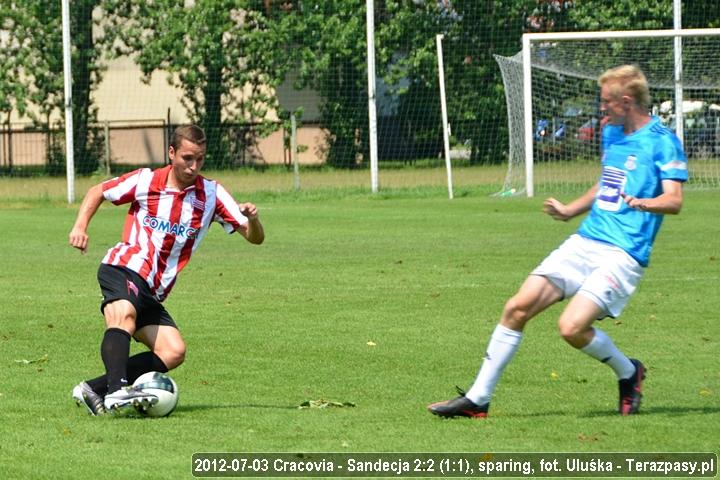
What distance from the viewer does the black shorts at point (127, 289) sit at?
7438 millimetres

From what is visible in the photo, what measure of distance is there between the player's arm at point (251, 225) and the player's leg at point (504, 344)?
140cm

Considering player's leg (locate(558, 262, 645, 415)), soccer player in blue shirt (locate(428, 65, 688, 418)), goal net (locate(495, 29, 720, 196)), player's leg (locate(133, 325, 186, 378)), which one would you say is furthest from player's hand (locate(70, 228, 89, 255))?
goal net (locate(495, 29, 720, 196))

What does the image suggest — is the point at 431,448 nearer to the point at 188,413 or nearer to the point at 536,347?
the point at 188,413

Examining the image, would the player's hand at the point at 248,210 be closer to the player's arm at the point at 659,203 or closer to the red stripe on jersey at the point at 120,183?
the red stripe on jersey at the point at 120,183

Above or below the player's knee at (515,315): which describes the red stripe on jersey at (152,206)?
above

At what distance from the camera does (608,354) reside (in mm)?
7285

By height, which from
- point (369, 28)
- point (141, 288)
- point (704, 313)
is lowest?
point (704, 313)

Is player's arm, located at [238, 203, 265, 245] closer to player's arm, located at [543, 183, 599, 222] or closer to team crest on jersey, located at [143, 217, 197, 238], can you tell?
team crest on jersey, located at [143, 217, 197, 238]

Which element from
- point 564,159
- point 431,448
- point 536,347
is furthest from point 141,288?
point 564,159

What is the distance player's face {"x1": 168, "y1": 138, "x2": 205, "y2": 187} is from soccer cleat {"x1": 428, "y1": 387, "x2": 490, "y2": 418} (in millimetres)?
1828

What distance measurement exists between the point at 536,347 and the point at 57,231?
12541mm

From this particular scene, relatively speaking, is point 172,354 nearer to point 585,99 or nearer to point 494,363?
point 494,363

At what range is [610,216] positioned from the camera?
7.19 meters

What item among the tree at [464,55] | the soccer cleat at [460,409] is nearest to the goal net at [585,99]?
the tree at [464,55]
